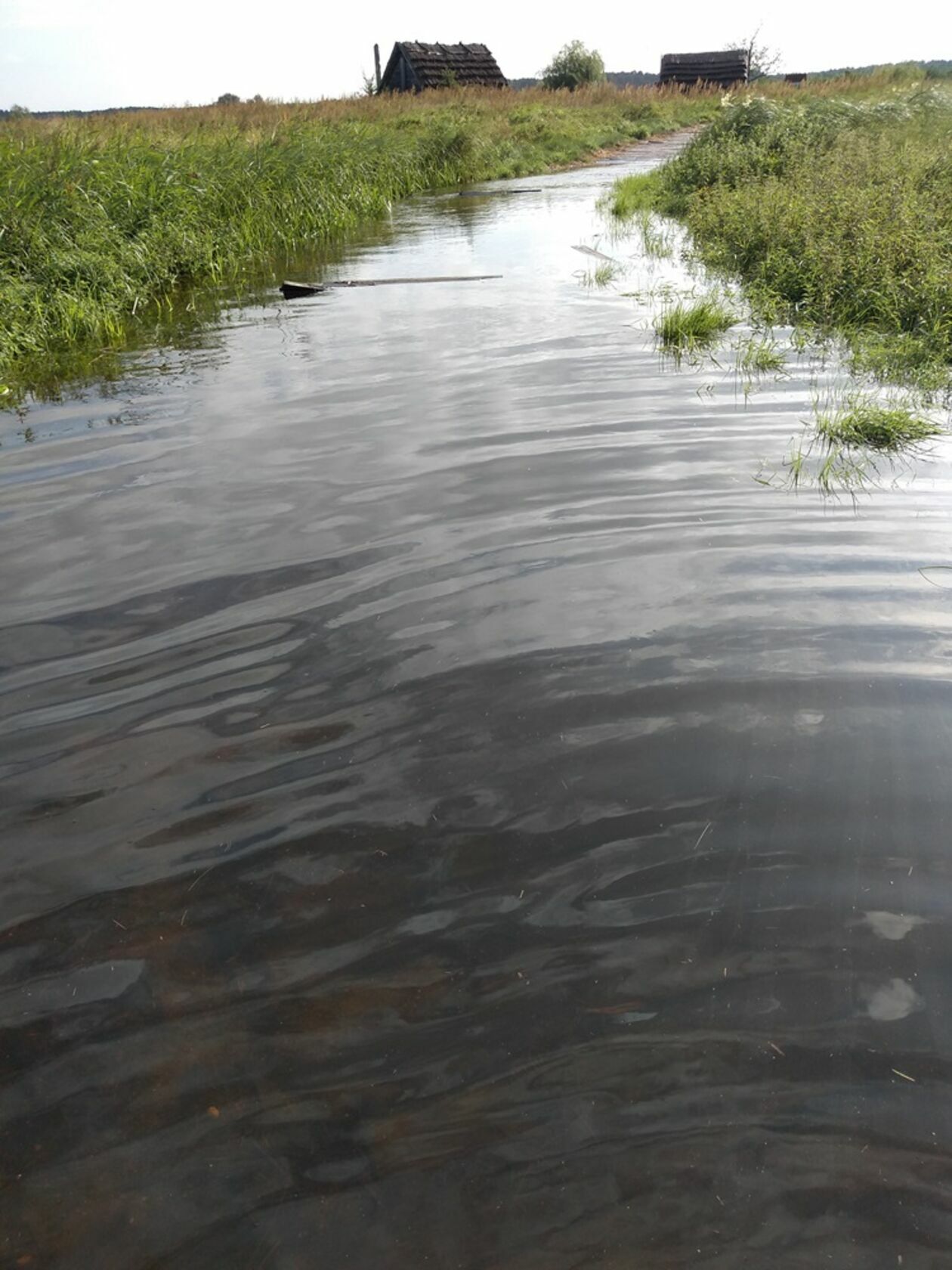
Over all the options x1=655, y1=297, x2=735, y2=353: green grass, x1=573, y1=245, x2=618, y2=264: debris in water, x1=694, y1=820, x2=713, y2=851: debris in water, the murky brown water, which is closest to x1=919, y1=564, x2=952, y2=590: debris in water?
the murky brown water

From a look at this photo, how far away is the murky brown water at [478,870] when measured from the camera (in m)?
2.14

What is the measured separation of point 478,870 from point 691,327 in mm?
6863

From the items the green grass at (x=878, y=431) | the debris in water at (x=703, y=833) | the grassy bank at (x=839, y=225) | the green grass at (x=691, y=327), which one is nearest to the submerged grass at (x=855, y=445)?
the green grass at (x=878, y=431)

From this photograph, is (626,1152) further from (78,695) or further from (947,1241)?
(78,695)

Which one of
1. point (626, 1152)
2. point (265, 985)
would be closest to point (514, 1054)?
point (626, 1152)

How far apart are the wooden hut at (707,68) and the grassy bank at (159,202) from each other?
98.5 feet

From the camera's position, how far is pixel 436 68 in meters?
41.8

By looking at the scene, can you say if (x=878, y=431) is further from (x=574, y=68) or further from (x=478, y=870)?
(x=574, y=68)

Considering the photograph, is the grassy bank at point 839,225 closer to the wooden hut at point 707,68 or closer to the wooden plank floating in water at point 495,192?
the wooden plank floating in water at point 495,192

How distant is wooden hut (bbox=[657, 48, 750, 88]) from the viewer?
50250 mm

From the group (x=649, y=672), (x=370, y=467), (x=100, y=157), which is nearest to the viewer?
(x=649, y=672)

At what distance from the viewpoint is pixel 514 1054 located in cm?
243

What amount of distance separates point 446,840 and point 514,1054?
80 cm

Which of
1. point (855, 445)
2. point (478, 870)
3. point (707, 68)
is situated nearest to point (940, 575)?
point (855, 445)
